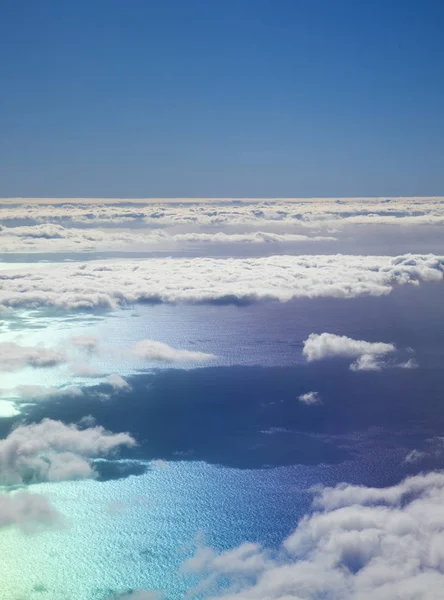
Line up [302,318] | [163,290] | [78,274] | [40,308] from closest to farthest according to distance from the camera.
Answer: [302,318] < [40,308] < [163,290] < [78,274]

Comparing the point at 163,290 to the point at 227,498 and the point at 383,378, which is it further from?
the point at 227,498

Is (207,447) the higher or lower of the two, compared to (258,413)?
lower

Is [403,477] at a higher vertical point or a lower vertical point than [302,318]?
lower

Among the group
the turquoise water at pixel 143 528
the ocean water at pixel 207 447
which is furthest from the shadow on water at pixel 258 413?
the turquoise water at pixel 143 528

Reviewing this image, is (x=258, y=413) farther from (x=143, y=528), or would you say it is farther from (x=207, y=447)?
(x=143, y=528)

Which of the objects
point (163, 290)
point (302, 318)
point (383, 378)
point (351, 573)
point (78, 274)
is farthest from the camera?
point (78, 274)

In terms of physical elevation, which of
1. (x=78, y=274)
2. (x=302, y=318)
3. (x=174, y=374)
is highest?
(x=78, y=274)

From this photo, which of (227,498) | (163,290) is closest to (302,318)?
(163,290)

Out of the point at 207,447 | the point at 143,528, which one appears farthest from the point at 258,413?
the point at 143,528
